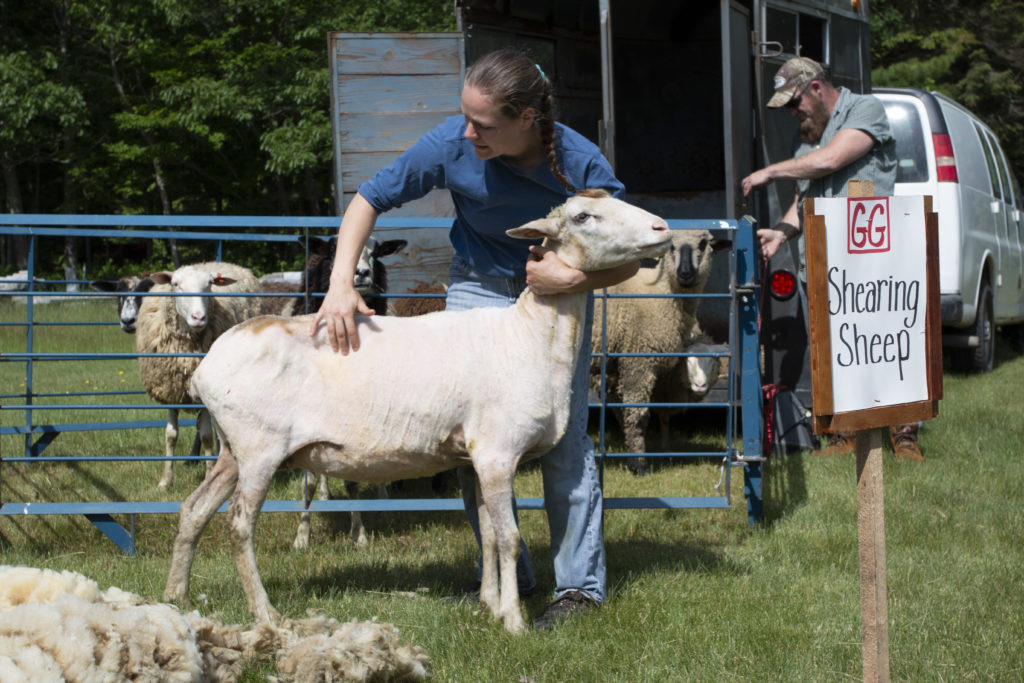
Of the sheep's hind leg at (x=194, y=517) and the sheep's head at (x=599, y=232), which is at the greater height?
the sheep's head at (x=599, y=232)

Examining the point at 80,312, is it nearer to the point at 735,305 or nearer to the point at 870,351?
the point at 735,305

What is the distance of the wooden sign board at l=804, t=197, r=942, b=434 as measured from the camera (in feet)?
8.15

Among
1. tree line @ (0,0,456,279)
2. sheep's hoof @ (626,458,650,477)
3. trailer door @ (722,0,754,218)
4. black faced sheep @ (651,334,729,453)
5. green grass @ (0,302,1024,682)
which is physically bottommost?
green grass @ (0,302,1024,682)

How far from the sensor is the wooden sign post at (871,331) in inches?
97.9

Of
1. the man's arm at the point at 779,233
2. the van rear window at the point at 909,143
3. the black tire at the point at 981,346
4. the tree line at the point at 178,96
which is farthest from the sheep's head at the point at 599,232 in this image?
the tree line at the point at 178,96

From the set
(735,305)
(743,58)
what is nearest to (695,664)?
(735,305)

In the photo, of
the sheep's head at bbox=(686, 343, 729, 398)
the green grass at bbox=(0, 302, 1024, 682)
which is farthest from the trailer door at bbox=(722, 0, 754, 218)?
the green grass at bbox=(0, 302, 1024, 682)

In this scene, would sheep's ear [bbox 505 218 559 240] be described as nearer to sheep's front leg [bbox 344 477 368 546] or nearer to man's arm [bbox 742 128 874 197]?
sheep's front leg [bbox 344 477 368 546]

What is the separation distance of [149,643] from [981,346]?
9676mm

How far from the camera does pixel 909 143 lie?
9234mm

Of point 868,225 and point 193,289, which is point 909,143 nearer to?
point 193,289

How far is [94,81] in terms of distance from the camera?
28203 millimetres

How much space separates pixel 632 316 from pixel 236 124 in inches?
832

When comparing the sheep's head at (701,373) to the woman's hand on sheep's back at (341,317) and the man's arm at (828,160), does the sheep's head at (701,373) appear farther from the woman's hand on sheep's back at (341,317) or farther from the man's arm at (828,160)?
the woman's hand on sheep's back at (341,317)
